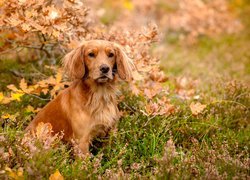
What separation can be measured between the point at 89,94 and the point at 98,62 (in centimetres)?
37

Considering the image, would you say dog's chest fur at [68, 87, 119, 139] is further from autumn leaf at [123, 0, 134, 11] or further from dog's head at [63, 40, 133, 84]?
autumn leaf at [123, 0, 134, 11]

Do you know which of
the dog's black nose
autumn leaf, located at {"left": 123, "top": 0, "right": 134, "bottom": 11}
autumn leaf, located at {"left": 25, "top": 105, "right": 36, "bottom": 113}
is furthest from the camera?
autumn leaf, located at {"left": 123, "top": 0, "right": 134, "bottom": 11}

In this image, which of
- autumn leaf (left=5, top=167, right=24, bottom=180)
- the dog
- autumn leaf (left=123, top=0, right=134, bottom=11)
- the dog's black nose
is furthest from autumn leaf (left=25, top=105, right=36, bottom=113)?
autumn leaf (left=123, top=0, right=134, bottom=11)

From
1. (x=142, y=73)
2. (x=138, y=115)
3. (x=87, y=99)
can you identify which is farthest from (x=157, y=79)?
(x=87, y=99)

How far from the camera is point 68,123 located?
14.8 feet

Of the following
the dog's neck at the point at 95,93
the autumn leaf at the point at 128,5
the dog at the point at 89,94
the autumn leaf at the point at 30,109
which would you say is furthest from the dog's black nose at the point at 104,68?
the autumn leaf at the point at 128,5

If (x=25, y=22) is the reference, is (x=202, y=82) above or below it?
below

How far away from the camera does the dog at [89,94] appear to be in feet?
14.4

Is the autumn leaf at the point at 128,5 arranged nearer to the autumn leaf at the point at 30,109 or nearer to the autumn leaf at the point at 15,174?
the autumn leaf at the point at 30,109

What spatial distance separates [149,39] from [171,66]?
3705mm

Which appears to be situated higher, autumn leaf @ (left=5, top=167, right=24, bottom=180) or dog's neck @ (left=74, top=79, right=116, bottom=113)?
dog's neck @ (left=74, top=79, right=116, bottom=113)

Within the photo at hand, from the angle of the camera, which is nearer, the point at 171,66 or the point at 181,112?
the point at 181,112

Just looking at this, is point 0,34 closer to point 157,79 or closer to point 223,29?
point 157,79

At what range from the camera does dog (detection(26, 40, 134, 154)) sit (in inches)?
172
